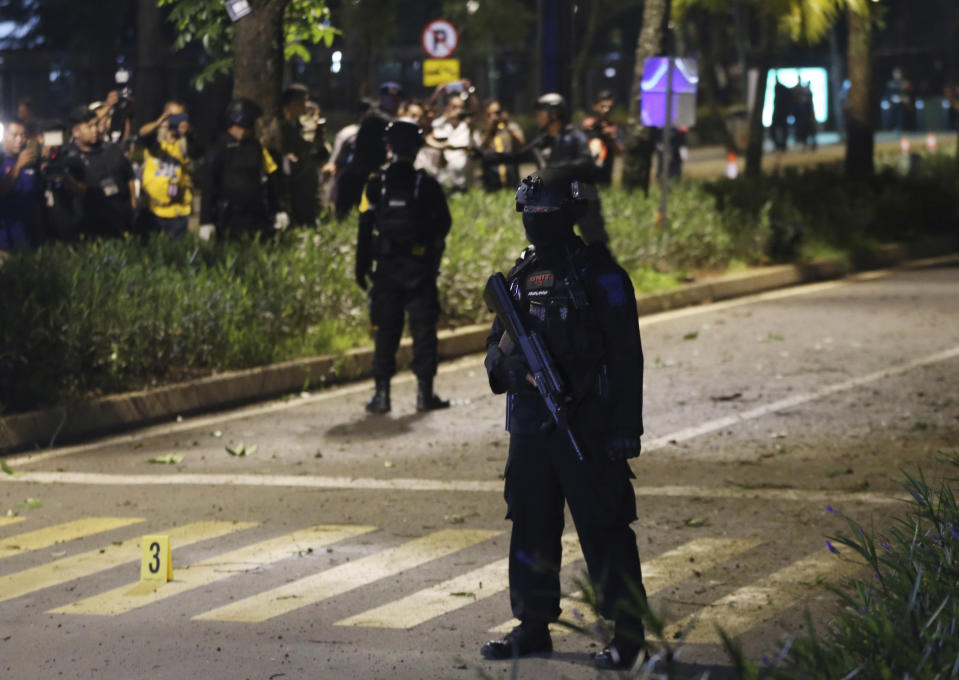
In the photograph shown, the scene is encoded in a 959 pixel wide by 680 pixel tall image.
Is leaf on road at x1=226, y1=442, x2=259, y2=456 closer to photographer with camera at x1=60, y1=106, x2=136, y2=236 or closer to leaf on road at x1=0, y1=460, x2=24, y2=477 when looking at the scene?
leaf on road at x1=0, y1=460, x2=24, y2=477

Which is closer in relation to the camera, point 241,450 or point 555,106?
point 241,450

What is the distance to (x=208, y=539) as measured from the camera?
333 inches

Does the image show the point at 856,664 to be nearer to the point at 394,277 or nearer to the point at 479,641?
the point at 479,641

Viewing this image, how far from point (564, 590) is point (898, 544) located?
1.87 meters

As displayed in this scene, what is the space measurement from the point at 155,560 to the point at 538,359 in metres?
2.36

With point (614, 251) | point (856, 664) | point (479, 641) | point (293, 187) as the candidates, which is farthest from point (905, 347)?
point (856, 664)

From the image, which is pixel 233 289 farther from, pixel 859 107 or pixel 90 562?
pixel 859 107

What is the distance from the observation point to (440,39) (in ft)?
95.0

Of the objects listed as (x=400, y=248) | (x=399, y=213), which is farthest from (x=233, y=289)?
(x=399, y=213)

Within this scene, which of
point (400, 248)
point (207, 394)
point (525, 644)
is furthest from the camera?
point (207, 394)

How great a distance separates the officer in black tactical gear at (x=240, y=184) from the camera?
1411cm

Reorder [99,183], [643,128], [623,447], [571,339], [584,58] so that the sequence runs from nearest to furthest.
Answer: [623,447]
[571,339]
[99,183]
[643,128]
[584,58]

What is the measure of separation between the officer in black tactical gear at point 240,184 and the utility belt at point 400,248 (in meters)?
2.52

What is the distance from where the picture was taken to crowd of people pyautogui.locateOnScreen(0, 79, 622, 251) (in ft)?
47.4
